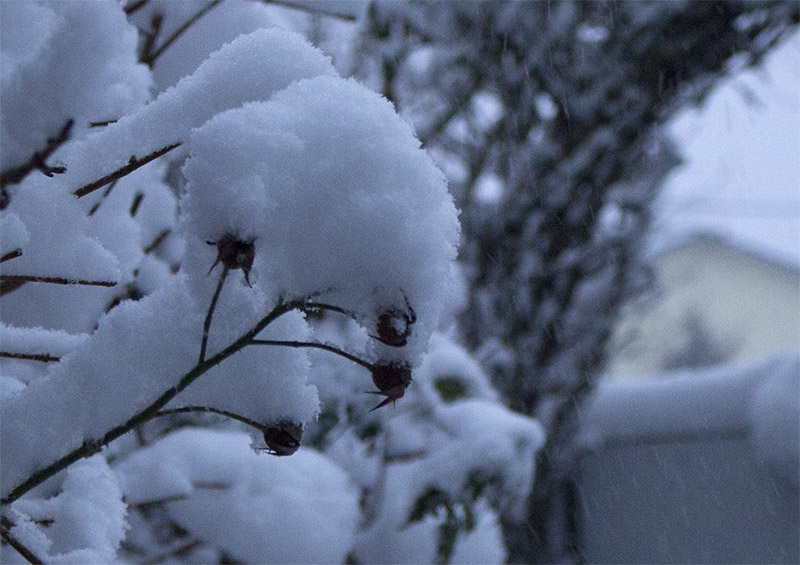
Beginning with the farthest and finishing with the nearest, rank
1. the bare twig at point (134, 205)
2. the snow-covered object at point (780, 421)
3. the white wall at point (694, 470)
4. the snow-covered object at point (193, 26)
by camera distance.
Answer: the white wall at point (694, 470)
the snow-covered object at point (780, 421)
the snow-covered object at point (193, 26)
the bare twig at point (134, 205)

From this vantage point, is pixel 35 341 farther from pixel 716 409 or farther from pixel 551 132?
pixel 716 409

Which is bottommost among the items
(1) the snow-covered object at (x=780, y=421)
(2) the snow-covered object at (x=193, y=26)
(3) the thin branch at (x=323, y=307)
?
(3) the thin branch at (x=323, y=307)

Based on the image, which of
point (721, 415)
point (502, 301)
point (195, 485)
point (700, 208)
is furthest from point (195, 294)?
point (700, 208)

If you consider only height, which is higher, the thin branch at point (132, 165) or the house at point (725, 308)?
the house at point (725, 308)

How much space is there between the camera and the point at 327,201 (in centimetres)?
54

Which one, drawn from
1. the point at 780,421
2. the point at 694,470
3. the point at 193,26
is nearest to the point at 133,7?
the point at 193,26

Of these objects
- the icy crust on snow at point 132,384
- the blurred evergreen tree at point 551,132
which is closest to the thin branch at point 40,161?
the icy crust on snow at point 132,384

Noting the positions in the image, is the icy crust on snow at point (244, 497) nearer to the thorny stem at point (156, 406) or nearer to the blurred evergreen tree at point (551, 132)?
the thorny stem at point (156, 406)

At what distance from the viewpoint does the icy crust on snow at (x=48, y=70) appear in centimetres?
52

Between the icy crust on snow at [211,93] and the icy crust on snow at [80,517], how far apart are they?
1.10ft

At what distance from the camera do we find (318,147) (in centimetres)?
54

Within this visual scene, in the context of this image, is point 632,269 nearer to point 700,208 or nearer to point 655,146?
point 655,146

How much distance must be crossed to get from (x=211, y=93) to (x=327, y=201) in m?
0.13

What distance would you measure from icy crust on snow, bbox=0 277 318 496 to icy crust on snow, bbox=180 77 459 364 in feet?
0.25
